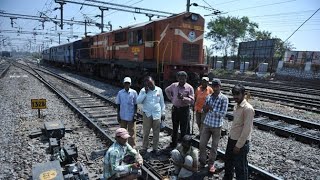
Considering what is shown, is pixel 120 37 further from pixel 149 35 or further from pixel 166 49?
pixel 166 49

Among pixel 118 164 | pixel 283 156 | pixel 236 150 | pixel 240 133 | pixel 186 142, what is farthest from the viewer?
pixel 283 156

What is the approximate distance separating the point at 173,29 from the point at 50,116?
7.03 metres

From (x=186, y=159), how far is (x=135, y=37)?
35.9 feet

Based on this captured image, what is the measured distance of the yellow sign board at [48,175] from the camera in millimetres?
4077

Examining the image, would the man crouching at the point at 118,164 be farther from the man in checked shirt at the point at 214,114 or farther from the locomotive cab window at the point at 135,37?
the locomotive cab window at the point at 135,37

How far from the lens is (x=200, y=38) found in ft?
45.4

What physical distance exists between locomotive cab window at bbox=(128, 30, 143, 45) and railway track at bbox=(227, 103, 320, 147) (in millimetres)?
6790

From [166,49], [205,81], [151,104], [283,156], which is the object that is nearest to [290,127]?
[283,156]

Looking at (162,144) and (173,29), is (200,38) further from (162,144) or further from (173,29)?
(162,144)

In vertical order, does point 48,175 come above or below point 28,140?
above

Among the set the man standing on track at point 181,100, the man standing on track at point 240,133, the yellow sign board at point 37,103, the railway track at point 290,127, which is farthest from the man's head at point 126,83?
the railway track at point 290,127

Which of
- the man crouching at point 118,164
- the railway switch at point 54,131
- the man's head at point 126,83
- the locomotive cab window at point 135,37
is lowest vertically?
the railway switch at point 54,131

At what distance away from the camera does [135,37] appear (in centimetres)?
1449

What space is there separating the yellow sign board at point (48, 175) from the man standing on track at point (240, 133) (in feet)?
9.45
